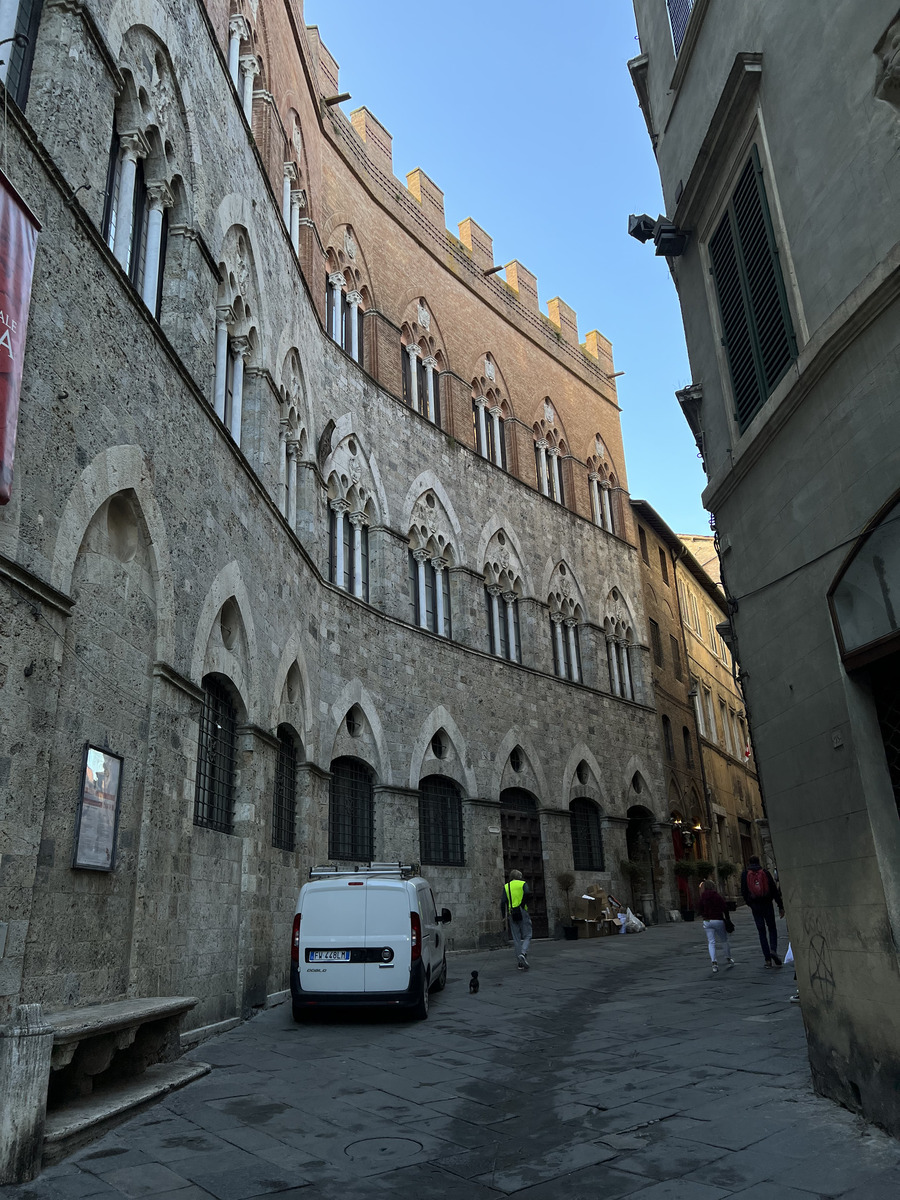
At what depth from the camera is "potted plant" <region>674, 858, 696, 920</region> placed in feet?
82.1

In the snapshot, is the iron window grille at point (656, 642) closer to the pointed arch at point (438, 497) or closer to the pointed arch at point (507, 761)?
the pointed arch at point (507, 761)

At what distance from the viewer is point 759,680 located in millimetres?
7008

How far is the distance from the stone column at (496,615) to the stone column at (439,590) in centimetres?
196

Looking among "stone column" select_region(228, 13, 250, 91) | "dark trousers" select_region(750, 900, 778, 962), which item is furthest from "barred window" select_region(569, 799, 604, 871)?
"stone column" select_region(228, 13, 250, 91)

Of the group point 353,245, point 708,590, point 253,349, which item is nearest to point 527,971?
point 253,349

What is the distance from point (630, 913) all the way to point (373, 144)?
60.9 feet

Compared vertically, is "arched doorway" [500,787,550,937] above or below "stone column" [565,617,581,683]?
below

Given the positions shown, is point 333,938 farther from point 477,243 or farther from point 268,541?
point 477,243

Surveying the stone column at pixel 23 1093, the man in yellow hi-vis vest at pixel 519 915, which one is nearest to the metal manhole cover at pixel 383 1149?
the stone column at pixel 23 1093

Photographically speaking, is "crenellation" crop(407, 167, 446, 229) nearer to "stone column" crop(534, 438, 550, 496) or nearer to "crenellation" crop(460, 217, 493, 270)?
"crenellation" crop(460, 217, 493, 270)

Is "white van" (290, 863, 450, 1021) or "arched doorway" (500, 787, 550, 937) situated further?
"arched doorway" (500, 787, 550, 937)

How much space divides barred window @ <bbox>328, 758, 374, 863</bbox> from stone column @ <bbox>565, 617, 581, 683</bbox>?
8.96 meters

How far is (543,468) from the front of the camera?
2534 centimetres

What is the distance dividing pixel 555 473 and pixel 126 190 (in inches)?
712
